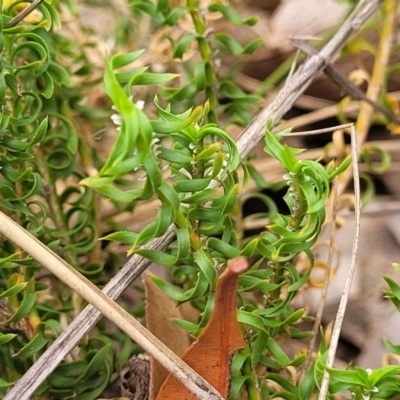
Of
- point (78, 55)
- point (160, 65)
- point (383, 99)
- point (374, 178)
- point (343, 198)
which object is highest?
point (78, 55)

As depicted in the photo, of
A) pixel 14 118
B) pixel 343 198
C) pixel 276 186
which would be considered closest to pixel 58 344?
pixel 14 118

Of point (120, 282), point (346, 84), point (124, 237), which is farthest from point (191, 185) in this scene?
point (346, 84)

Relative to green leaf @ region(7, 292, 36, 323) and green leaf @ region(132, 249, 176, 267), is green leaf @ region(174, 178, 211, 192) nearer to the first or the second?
green leaf @ region(132, 249, 176, 267)

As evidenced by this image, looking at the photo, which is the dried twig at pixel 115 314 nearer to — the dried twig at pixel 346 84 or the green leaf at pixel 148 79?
the green leaf at pixel 148 79

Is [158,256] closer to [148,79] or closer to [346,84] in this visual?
[148,79]

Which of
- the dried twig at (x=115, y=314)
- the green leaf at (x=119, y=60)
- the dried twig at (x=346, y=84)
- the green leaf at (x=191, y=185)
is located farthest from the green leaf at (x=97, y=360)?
the dried twig at (x=346, y=84)

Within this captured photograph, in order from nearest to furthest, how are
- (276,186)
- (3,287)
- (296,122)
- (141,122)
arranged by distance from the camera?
(141,122) < (3,287) < (276,186) < (296,122)

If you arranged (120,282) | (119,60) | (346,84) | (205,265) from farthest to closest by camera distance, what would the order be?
(346,84)
(120,282)
(205,265)
(119,60)

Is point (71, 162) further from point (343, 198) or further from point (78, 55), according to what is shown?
point (343, 198)
